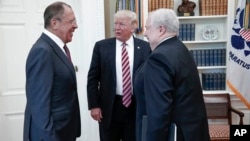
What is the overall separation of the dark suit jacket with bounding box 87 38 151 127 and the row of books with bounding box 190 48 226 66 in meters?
1.10

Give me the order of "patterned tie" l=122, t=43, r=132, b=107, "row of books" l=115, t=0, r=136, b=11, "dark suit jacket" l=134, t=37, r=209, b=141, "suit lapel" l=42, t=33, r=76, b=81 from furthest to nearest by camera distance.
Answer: "row of books" l=115, t=0, r=136, b=11, "patterned tie" l=122, t=43, r=132, b=107, "suit lapel" l=42, t=33, r=76, b=81, "dark suit jacket" l=134, t=37, r=209, b=141

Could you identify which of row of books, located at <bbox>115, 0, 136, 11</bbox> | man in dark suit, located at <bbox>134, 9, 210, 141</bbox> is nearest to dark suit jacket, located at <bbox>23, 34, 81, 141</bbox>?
man in dark suit, located at <bbox>134, 9, 210, 141</bbox>

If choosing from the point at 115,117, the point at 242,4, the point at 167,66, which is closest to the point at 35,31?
the point at 115,117

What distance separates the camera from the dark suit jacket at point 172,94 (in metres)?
1.47

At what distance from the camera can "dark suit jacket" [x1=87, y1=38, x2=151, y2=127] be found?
2311mm

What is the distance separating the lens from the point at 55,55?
5.29 ft

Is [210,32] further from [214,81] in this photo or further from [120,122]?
[120,122]

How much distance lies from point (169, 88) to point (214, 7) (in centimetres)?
206

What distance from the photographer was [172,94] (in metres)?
1.51

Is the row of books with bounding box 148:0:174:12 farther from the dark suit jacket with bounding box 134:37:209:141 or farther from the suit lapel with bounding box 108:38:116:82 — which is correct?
the dark suit jacket with bounding box 134:37:209:141

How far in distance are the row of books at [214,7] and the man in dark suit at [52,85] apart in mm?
1961

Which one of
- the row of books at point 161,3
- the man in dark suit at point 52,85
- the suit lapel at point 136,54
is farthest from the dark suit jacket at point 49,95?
the row of books at point 161,3

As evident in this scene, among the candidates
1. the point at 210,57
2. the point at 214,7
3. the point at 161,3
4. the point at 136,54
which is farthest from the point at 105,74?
the point at 214,7

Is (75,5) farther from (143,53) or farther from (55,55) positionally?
(55,55)
